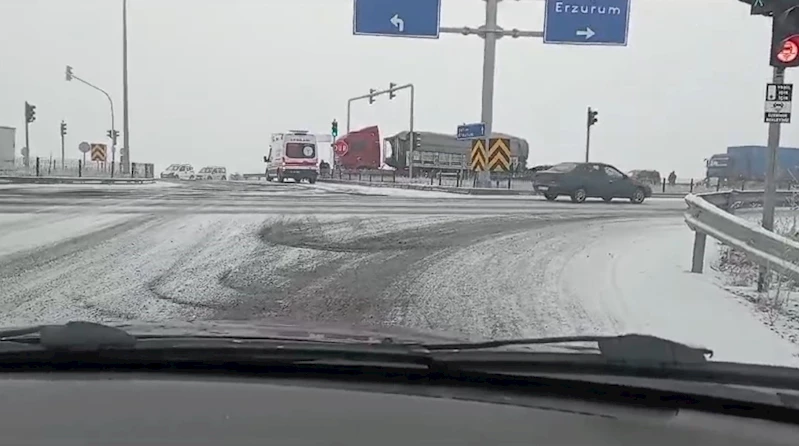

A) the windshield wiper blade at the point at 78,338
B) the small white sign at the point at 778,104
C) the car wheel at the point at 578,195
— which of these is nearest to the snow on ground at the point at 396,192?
the car wheel at the point at 578,195

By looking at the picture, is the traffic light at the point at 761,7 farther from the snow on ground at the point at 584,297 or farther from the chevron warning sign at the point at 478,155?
the chevron warning sign at the point at 478,155

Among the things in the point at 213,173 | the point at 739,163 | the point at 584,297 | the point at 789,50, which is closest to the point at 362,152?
the point at 213,173

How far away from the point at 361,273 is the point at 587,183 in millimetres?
17794

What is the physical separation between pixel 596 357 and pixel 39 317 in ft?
16.3

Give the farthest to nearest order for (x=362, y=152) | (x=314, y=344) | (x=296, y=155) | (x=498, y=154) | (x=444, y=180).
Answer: (x=362, y=152), (x=444, y=180), (x=296, y=155), (x=498, y=154), (x=314, y=344)

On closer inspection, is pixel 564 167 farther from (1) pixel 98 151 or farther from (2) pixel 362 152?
(2) pixel 362 152

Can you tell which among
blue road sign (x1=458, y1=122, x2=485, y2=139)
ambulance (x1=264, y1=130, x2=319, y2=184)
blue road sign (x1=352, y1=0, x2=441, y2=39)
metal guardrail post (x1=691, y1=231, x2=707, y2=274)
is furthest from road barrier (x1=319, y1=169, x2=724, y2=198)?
metal guardrail post (x1=691, y1=231, x2=707, y2=274)

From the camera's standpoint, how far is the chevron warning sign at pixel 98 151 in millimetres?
47094

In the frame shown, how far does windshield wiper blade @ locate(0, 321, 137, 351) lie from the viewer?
2.69m

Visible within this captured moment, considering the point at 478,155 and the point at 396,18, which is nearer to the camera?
the point at 396,18

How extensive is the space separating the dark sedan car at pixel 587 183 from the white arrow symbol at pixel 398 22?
6.57m

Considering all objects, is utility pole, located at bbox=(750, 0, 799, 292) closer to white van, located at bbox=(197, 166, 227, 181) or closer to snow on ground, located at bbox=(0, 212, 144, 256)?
snow on ground, located at bbox=(0, 212, 144, 256)

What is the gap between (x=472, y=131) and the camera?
95.9 ft

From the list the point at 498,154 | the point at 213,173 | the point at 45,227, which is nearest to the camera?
the point at 45,227
